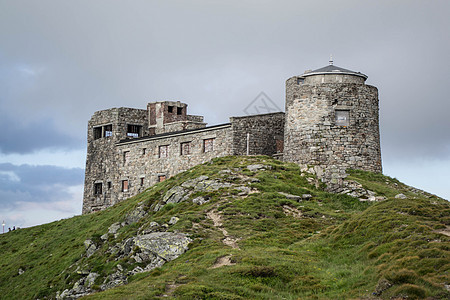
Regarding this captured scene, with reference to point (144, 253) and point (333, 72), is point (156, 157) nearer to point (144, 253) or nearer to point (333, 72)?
point (333, 72)

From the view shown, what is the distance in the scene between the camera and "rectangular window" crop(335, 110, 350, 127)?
44.7 metres

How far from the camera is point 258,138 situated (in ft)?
166

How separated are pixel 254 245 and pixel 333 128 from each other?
19.7m

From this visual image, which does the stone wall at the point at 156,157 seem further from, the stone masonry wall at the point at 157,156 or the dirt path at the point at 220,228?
the dirt path at the point at 220,228

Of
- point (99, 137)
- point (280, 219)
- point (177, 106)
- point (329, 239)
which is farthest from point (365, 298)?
point (99, 137)

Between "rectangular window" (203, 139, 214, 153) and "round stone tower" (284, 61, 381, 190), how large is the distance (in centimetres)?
859

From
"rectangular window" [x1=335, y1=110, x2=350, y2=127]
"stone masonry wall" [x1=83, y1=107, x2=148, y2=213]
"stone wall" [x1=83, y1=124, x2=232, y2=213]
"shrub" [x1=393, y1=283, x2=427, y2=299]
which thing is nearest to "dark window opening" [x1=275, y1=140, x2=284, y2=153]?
"stone wall" [x1=83, y1=124, x2=232, y2=213]

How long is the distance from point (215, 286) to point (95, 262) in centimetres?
1703

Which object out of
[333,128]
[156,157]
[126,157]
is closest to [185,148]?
[156,157]

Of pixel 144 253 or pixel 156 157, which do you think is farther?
pixel 156 157

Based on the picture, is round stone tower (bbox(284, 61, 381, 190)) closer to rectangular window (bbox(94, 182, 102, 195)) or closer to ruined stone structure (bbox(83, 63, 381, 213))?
ruined stone structure (bbox(83, 63, 381, 213))

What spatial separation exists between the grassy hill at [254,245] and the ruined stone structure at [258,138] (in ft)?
8.65

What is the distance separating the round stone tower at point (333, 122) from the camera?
4428cm

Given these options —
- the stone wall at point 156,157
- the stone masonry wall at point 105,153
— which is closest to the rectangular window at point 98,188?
the stone masonry wall at point 105,153
